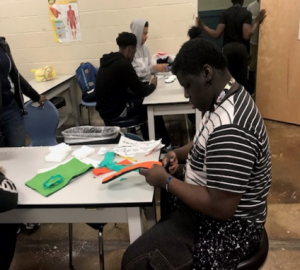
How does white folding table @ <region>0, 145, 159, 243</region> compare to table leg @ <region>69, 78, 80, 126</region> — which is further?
table leg @ <region>69, 78, 80, 126</region>

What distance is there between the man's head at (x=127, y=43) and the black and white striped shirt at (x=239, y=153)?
175 centimetres

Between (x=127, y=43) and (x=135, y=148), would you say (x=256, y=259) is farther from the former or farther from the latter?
(x=127, y=43)

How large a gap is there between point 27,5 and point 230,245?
3874 mm

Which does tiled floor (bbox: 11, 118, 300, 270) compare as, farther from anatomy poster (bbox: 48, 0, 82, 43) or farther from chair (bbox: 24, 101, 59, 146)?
anatomy poster (bbox: 48, 0, 82, 43)

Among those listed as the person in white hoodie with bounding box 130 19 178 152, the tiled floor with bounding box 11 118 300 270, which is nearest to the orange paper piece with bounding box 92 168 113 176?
the tiled floor with bounding box 11 118 300 270

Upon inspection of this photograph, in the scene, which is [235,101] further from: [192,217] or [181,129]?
[181,129]

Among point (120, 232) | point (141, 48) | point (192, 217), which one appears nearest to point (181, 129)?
point (141, 48)

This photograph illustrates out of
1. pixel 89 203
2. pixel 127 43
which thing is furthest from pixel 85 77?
pixel 89 203

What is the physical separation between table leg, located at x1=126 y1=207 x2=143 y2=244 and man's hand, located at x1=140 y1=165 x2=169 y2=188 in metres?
0.12

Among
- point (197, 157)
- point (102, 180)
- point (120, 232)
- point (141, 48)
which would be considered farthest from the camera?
point (141, 48)

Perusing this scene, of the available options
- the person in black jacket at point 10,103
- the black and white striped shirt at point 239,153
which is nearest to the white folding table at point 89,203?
the black and white striped shirt at point 239,153

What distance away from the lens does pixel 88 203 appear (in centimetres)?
113

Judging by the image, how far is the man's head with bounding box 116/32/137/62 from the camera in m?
2.62

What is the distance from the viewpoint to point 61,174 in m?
1.34
